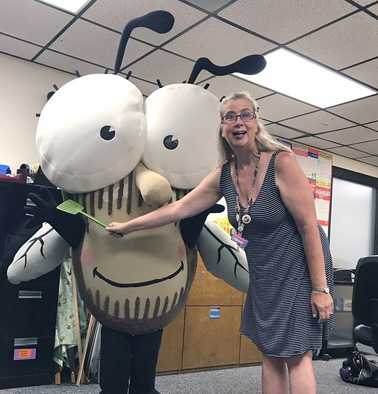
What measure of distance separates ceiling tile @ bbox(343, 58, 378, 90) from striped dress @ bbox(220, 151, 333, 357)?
2127mm

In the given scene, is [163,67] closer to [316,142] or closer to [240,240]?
[240,240]

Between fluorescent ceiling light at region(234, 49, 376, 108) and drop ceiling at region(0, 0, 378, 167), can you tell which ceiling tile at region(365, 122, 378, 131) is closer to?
drop ceiling at region(0, 0, 378, 167)

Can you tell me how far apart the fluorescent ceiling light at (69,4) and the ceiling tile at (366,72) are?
6.04 feet

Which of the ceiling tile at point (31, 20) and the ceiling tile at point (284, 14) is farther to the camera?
the ceiling tile at point (31, 20)

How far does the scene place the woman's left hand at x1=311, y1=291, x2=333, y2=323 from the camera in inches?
48.0

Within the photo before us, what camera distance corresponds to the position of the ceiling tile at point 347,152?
5132 millimetres

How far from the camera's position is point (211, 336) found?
3320mm

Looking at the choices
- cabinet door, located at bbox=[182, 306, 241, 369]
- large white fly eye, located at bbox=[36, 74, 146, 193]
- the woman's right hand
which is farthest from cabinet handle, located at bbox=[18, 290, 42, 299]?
the woman's right hand

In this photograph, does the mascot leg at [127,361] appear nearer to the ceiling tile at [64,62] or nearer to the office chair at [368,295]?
the office chair at [368,295]

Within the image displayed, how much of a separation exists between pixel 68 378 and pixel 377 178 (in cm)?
476

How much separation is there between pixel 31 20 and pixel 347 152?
390 cm

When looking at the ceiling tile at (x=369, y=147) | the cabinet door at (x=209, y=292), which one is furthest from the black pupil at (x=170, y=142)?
the ceiling tile at (x=369, y=147)

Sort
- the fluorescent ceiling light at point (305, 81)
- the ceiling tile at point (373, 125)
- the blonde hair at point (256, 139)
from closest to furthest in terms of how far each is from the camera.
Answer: the blonde hair at point (256, 139) < the fluorescent ceiling light at point (305, 81) < the ceiling tile at point (373, 125)

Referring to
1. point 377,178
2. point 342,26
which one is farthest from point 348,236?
point 342,26
